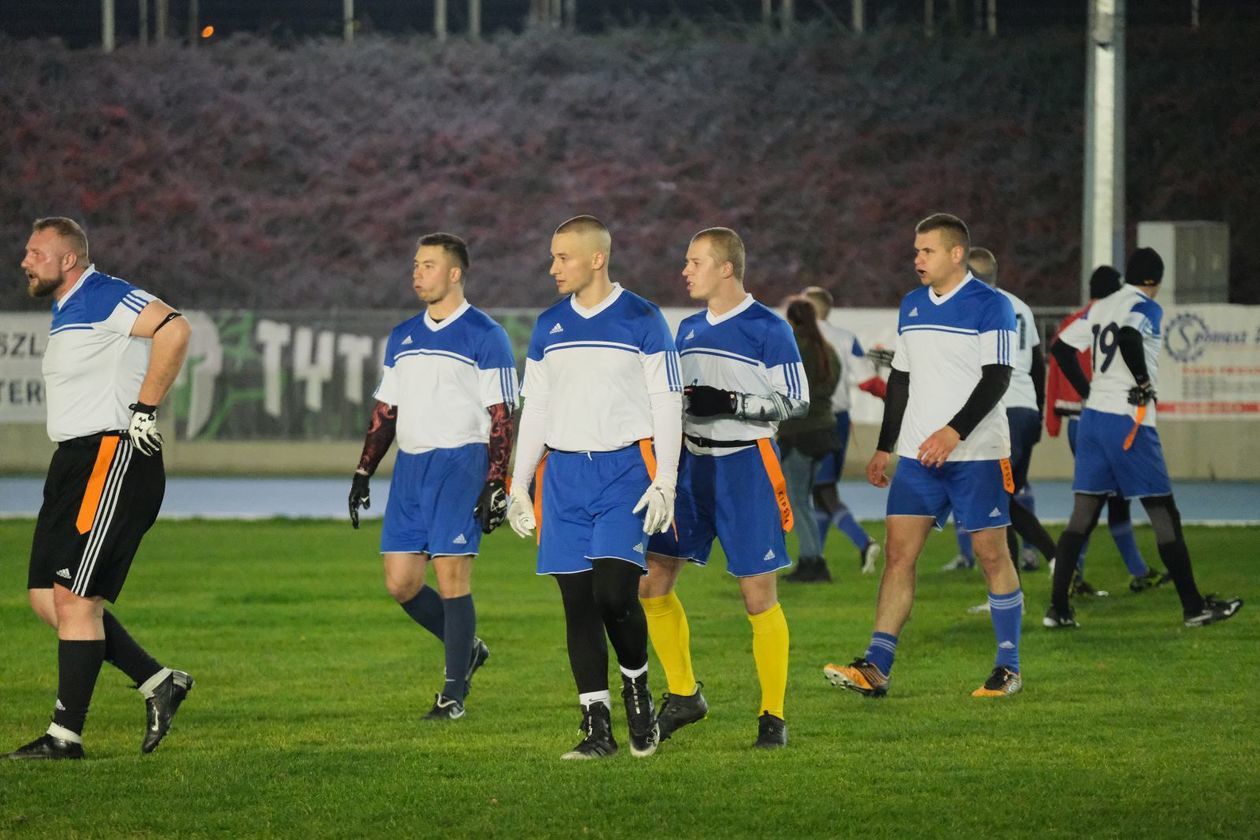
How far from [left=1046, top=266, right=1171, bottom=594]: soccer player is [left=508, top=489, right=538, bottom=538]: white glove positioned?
592cm

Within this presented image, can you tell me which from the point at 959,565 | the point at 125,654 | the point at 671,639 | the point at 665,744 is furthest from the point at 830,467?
the point at 125,654

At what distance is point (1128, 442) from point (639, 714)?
5089mm

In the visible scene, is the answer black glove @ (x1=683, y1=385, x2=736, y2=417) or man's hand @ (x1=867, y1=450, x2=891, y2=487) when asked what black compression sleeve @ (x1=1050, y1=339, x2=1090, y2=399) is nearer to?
man's hand @ (x1=867, y1=450, x2=891, y2=487)

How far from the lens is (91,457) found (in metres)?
7.79

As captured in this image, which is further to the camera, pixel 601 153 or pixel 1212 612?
pixel 601 153

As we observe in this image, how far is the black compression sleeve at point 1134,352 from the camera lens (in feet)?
38.0

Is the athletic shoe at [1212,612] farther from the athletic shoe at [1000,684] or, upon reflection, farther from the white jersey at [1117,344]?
the athletic shoe at [1000,684]

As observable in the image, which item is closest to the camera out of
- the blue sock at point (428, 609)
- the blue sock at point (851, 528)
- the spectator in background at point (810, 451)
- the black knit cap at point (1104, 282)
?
the blue sock at point (428, 609)

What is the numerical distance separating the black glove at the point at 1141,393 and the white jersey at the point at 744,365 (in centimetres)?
415

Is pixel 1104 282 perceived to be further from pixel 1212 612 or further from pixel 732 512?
pixel 732 512

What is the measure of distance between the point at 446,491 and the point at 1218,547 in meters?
9.82

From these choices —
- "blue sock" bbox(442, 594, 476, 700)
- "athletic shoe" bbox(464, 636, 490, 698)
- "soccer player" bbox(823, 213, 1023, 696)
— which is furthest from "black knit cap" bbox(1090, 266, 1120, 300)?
"blue sock" bbox(442, 594, 476, 700)

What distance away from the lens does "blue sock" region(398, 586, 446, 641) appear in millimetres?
9406

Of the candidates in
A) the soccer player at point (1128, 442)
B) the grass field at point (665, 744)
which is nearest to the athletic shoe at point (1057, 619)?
the soccer player at point (1128, 442)
